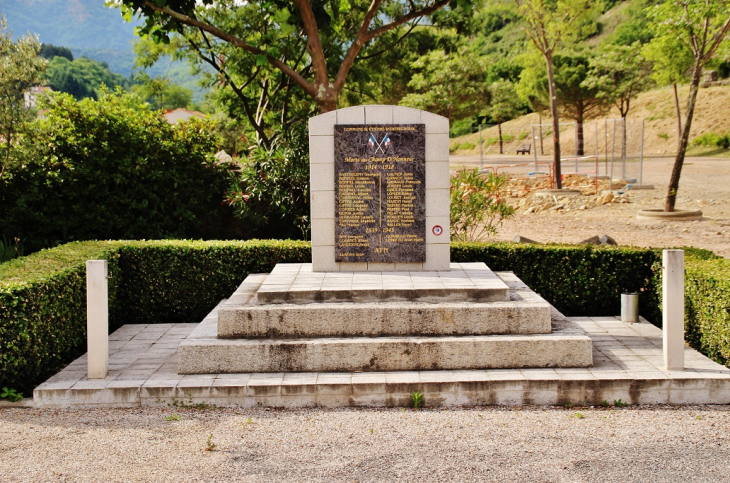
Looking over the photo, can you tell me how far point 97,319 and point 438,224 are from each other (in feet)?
12.9

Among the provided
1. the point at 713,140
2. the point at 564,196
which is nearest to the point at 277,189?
the point at 564,196

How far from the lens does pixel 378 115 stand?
27.4 ft

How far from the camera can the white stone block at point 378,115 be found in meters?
8.33

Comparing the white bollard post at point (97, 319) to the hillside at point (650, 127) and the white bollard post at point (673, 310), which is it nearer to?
the white bollard post at point (673, 310)

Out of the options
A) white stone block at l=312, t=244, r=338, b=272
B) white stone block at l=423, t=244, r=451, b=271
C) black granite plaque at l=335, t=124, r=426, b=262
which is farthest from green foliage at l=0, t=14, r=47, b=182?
white stone block at l=423, t=244, r=451, b=271

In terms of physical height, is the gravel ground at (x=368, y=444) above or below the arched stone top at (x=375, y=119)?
below

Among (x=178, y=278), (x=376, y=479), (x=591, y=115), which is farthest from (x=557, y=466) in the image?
(x=591, y=115)

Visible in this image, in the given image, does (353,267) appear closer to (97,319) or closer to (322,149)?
(322,149)

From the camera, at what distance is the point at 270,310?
276 inches

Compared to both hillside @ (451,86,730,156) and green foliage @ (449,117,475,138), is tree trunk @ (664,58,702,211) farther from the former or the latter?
green foliage @ (449,117,475,138)

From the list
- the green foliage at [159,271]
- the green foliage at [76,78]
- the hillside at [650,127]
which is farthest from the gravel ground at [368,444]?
the green foliage at [76,78]

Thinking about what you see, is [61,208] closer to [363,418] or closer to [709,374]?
[363,418]

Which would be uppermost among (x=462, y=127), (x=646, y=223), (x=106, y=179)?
(x=462, y=127)

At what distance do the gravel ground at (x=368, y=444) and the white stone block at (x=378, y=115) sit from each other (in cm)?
359
